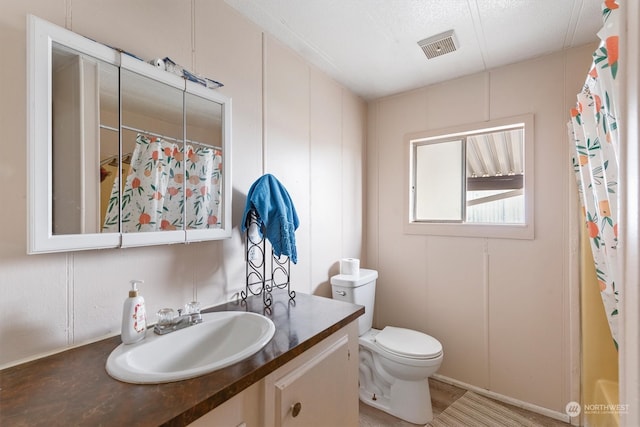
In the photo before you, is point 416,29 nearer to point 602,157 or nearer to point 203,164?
point 602,157

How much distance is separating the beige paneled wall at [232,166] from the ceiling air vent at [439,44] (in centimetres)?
71

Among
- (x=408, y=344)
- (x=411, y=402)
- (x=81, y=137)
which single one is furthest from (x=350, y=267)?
(x=81, y=137)

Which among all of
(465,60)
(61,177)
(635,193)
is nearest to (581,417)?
(635,193)

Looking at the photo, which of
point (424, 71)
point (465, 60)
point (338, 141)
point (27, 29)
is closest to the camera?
point (27, 29)

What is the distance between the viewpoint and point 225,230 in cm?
140

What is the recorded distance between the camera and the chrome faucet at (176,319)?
106 centimetres

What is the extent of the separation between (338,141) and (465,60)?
1009 millimetres

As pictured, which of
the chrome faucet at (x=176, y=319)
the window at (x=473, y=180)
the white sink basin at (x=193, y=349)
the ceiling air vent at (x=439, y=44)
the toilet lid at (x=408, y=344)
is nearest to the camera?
the white sink basin at (x=193, y=349)

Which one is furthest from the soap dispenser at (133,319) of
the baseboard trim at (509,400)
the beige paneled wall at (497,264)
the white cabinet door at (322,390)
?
the baseboard trim at (509,400)

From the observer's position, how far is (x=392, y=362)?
186 centimetres

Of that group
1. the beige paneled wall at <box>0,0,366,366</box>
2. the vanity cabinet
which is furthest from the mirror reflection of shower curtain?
the vanity cabinet

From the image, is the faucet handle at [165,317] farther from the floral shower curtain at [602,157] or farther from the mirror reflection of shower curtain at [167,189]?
the floral shower curtain at [602,157]

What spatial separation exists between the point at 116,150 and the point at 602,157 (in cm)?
180

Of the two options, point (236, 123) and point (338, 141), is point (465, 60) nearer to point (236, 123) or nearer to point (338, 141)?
point (338, 141)
